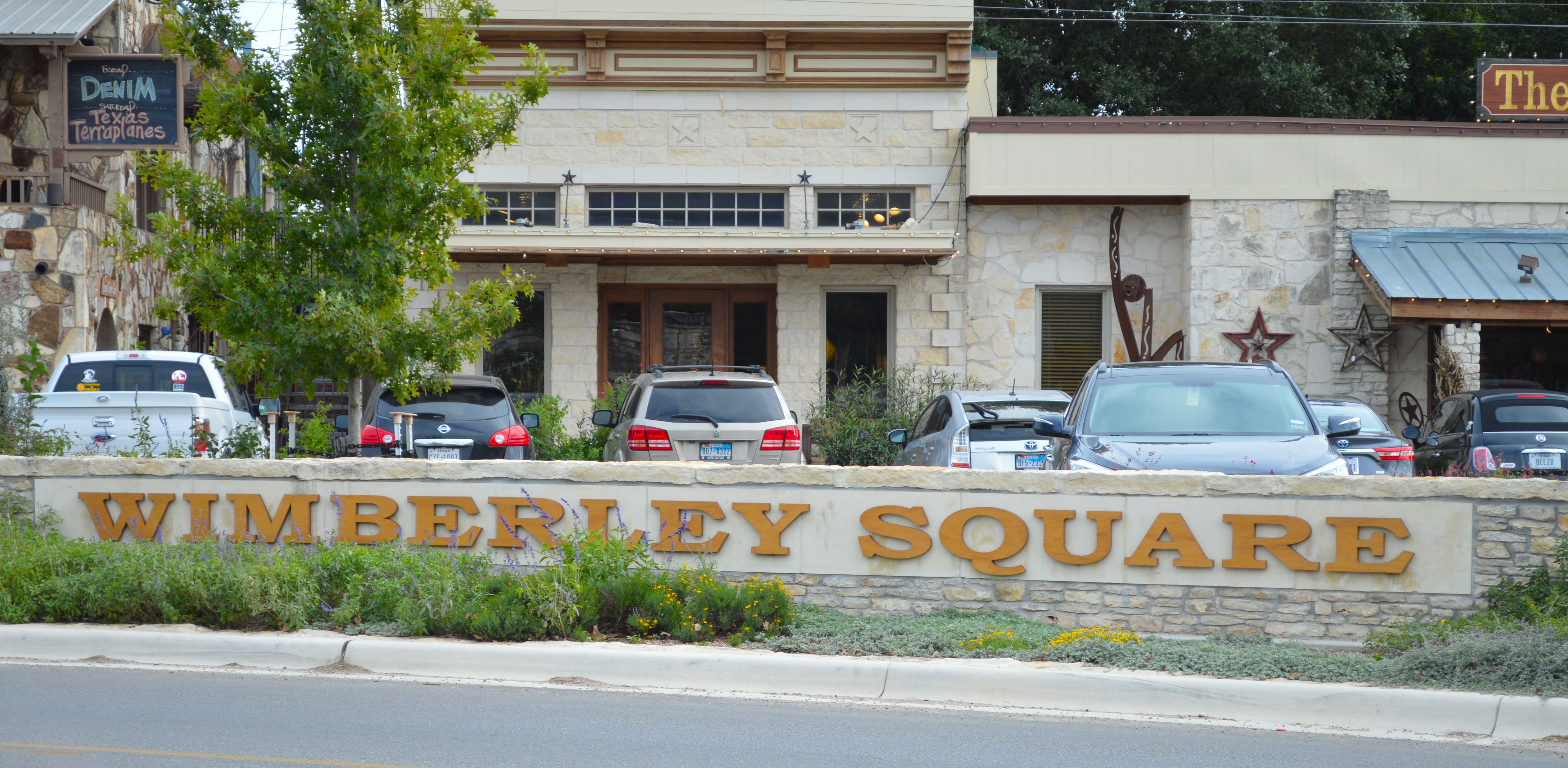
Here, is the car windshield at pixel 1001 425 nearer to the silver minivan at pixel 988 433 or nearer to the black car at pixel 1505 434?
the silver minivan at pixel 988 433

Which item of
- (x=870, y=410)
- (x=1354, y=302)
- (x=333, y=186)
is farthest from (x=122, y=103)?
(x=1354, y=302)

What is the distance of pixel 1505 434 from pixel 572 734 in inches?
464

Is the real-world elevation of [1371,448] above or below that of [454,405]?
below

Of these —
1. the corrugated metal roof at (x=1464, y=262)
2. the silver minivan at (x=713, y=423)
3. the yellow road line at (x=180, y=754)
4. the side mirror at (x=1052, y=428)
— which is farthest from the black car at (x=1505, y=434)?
the yellow road line at (x=180, y=754)

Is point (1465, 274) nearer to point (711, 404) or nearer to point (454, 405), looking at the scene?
point (711, 404)

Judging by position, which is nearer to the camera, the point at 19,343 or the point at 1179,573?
the point at 1179,573

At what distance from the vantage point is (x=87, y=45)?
20312mm

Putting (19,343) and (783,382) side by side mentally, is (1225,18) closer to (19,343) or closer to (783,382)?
(783,382)

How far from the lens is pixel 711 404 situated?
12.3 m

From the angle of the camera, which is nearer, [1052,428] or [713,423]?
[1052,428]

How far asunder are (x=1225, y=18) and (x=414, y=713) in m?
25.3

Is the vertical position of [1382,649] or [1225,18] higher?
[1225,18]

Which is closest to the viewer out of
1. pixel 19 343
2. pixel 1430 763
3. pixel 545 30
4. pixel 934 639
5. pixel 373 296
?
pixel 1430 763

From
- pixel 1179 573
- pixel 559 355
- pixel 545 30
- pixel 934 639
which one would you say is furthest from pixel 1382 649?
pixel 545 30
